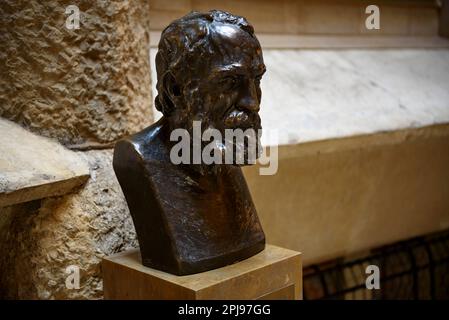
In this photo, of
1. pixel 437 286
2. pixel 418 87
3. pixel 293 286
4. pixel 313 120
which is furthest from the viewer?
pixel 437 286

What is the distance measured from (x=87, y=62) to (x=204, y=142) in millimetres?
475

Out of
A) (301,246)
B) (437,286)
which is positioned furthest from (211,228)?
(437,286)

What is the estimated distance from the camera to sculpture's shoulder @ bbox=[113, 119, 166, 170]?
1319mm

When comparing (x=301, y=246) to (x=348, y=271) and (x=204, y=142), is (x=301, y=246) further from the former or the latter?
(x=204, y=142)

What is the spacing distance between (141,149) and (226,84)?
0.24 m

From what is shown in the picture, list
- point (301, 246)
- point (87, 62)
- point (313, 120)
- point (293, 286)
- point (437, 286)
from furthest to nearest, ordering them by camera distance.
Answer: point (437, 286), point (301, 246), point (313, 120), point (87, 62), point (293, 286)

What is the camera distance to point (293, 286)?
55.7 inches

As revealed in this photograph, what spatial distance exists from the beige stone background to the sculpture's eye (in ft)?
1.51

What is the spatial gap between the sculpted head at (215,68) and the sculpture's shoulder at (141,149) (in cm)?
11

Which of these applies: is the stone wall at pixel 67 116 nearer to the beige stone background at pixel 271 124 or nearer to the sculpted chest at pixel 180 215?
the beige stone background at pixel 271 124

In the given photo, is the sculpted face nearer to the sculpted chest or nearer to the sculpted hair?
the sculpted hair

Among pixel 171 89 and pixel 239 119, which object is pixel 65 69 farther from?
pixel 239 119

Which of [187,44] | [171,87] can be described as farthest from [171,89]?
[187,44]

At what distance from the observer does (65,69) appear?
1.55 meters
